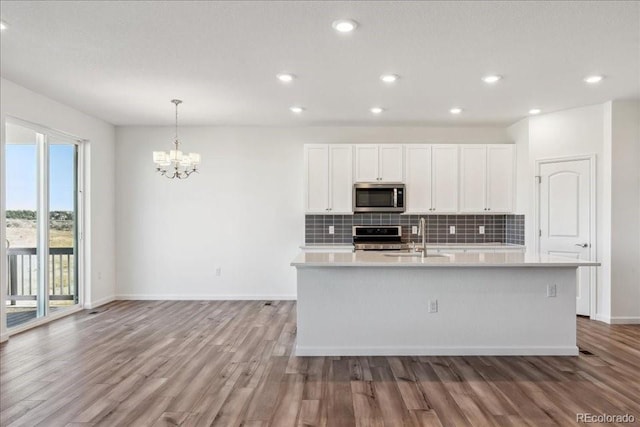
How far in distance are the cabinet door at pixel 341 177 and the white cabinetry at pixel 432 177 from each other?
2.83ft

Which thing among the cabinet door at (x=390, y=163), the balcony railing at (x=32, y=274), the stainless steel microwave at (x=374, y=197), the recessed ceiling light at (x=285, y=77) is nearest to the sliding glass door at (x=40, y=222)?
the balcony railing at (x=32, y=274)

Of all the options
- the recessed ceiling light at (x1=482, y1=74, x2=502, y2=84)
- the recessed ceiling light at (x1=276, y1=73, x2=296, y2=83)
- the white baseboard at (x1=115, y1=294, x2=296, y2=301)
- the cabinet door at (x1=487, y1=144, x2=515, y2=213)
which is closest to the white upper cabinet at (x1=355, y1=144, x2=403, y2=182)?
the cabinet door at (x1=487, y1=144, x2=515, y2=213)

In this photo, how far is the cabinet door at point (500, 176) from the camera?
6023 mm

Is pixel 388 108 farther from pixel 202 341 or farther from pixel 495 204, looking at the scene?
pixel 202 341

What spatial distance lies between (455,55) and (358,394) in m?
2.89

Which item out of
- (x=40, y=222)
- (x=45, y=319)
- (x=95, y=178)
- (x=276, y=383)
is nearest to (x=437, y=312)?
(x=276, y=383)

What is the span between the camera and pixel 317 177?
597 cm

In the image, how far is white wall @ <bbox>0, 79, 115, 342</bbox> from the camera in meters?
4.84

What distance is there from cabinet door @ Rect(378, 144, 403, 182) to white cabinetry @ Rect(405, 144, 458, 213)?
0.13 metres

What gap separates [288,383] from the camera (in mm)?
3164

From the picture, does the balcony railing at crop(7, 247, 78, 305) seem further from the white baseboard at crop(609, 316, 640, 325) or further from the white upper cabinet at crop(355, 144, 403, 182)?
the white baseboard at crop(609, 316, 640, 325)

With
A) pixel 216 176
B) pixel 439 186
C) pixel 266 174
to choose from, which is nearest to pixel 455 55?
pixel 439 186

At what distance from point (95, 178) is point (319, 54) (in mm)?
4142

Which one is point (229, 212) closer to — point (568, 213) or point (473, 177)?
point (473, 177)
